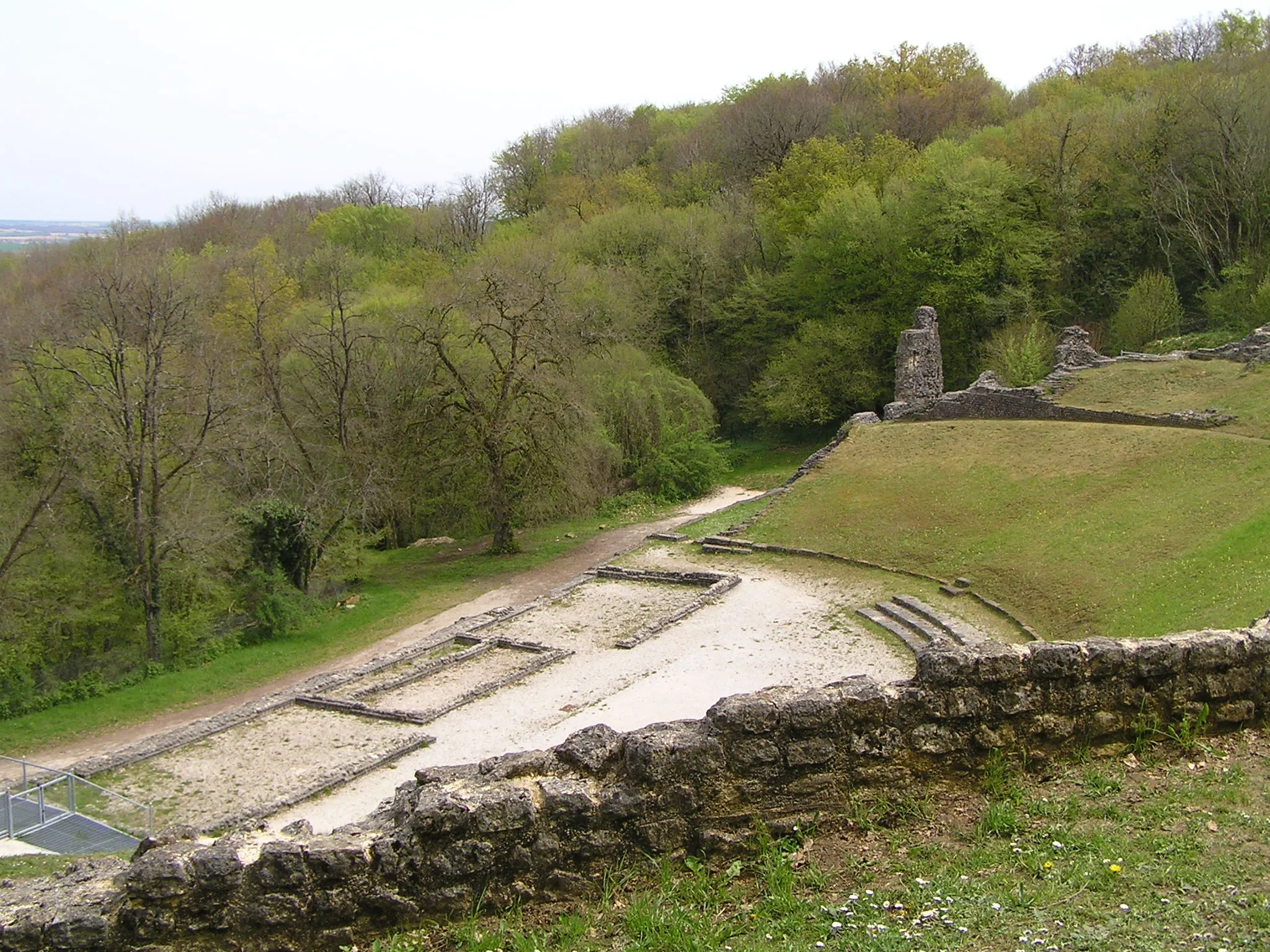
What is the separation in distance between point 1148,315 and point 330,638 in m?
30.3

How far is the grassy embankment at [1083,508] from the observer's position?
18.6m

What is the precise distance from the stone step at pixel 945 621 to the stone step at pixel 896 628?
497 millimetres

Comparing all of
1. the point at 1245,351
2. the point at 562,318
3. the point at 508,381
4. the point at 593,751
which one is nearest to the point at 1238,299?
the point at 1245,351

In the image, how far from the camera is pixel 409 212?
6562cm

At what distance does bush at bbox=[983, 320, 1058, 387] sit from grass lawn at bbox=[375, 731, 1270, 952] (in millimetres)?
27511

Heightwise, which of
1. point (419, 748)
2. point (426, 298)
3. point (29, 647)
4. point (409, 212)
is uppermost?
point (409, 212)

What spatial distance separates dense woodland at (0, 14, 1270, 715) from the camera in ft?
76.8

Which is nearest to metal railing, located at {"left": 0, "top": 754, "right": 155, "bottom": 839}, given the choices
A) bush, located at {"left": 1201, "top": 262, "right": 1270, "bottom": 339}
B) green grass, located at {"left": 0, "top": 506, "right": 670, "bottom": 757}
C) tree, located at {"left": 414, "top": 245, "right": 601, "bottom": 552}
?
green grass, located at {"left": 0, "top": 506, "right": 670, "bottom": 757}

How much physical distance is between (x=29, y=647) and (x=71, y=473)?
3778mm

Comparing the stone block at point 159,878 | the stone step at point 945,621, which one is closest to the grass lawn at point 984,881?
the stone block at point 159,878

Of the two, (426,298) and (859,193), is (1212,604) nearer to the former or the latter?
(426,298)

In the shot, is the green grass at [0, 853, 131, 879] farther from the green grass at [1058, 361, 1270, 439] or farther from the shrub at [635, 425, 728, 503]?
the shrub at [635, 425, 728, 503]

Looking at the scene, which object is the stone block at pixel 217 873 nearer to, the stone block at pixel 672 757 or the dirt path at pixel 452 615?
the stone block at pixel 672 757

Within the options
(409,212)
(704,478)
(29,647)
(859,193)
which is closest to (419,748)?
(29,647)
